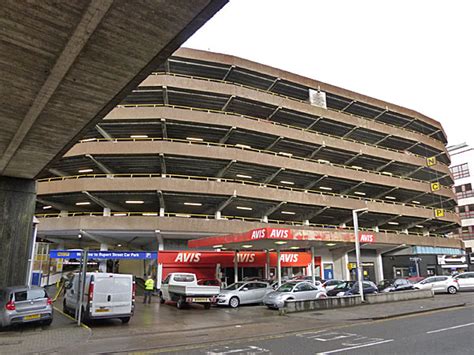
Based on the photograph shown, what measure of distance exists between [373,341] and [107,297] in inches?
367

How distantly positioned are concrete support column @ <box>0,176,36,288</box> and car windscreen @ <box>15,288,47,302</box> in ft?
14.0

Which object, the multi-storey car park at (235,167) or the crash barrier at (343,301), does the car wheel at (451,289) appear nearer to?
the crash barrier at (343,301)

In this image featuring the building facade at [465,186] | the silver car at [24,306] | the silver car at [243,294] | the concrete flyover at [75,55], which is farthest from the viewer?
the building facade at [465,186]

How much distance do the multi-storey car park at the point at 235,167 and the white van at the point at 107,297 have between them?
47.9 ft

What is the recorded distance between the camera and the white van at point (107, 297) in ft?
44.2

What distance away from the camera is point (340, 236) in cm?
2297

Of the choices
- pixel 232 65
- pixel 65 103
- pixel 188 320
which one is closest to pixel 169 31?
pixel 65 103

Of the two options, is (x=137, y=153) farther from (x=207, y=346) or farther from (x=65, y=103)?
(x=207, y=346)

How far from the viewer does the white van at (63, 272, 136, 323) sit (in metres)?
13.5

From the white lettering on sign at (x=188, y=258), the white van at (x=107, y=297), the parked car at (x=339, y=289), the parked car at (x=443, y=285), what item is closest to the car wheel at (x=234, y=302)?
the white van at (x=107, y=297)

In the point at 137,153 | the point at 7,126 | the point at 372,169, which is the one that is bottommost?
the point at 7,126

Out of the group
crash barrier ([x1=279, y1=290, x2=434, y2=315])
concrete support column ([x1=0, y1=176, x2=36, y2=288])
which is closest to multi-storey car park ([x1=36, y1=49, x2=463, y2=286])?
crash barrier ([x1=279, y1=290, x2=434, y2=315])

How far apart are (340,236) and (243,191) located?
11619 mm

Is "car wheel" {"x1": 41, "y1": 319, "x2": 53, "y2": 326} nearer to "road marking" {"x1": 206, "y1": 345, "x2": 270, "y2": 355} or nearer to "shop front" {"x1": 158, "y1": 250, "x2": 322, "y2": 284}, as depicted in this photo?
"road marking" {"x1": 206, "y1": 345, "x2": 270, "y2": 355}
